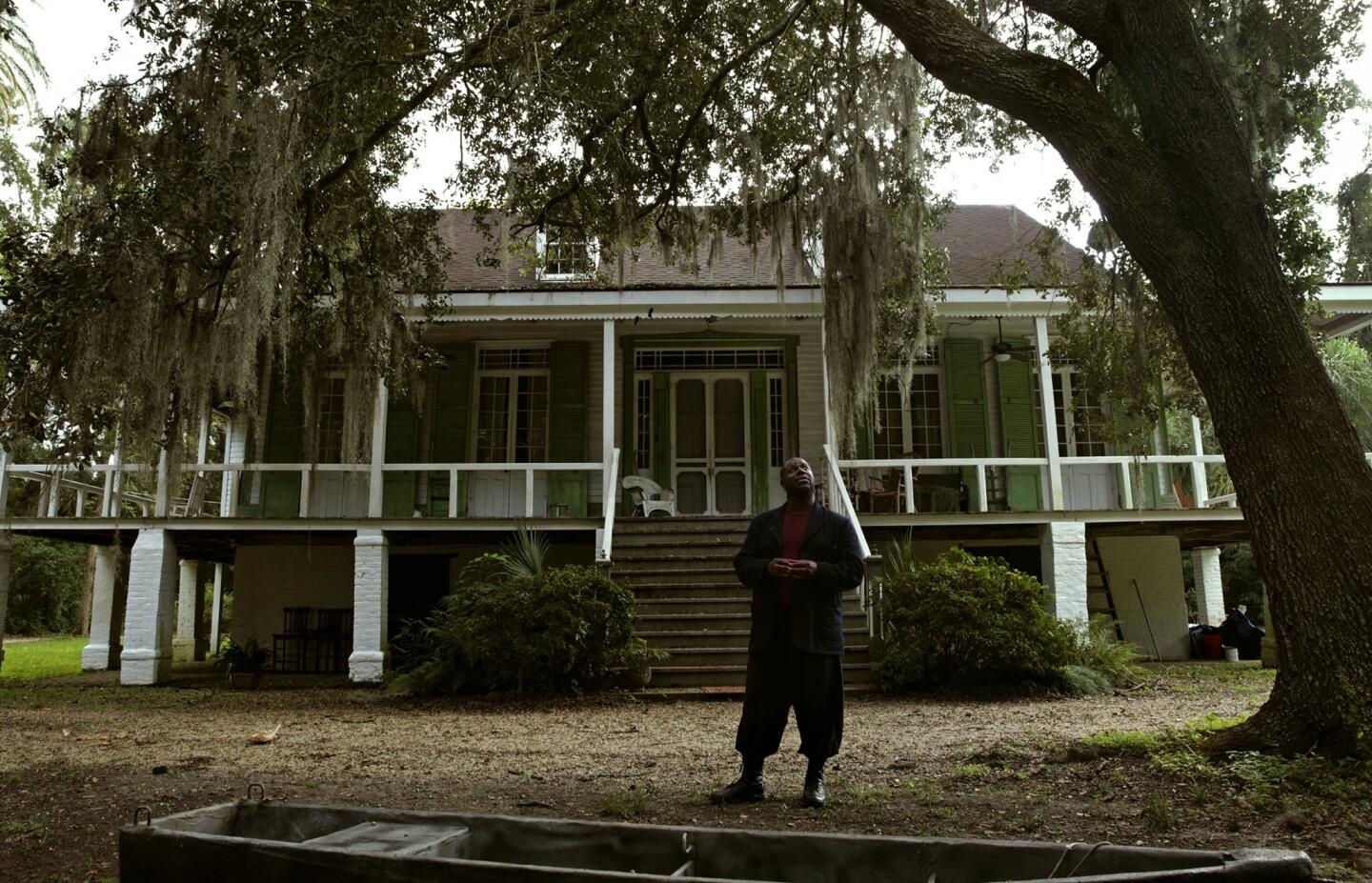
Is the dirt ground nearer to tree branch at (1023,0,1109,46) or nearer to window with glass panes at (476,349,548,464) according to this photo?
tree branch at (1023,0,1109,46)

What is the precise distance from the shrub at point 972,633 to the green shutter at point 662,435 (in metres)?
4.90

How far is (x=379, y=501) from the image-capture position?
12.1 metres

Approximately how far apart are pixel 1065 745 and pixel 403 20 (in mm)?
6257

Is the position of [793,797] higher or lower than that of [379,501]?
lower

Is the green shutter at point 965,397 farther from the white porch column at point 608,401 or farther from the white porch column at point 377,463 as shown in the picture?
the white porch column at point 377,463

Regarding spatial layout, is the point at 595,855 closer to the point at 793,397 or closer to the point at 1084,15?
the point at 1084,15

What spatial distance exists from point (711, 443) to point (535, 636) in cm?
555

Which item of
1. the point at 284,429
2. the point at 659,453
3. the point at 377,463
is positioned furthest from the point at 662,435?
the point at 284,429

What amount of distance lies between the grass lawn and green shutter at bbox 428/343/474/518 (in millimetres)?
5576

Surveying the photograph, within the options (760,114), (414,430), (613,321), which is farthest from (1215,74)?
(414,430)

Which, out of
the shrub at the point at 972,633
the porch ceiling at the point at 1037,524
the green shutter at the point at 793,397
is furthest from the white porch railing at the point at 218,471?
the shrub at the point at 972,633

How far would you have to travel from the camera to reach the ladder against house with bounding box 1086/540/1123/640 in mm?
13336

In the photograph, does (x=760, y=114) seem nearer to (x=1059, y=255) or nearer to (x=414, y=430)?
(x=1059, y=255)

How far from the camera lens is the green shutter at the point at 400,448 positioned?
13289 mm
